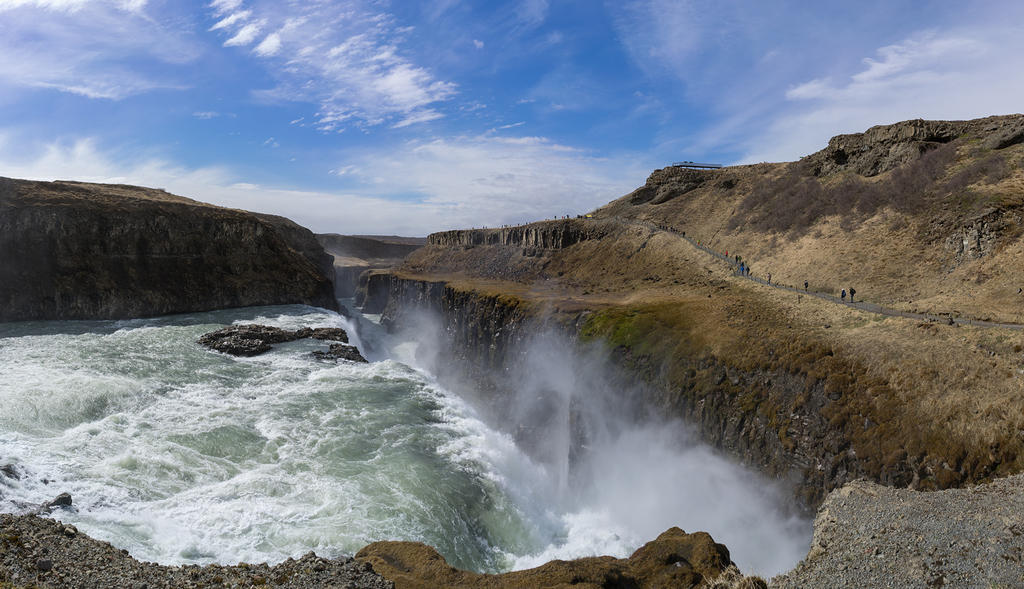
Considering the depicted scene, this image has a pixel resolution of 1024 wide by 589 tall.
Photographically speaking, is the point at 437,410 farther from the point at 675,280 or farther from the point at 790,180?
the point at 790,180

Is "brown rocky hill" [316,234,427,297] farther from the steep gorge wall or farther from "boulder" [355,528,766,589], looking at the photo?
"boulder" [355,528,766,589]

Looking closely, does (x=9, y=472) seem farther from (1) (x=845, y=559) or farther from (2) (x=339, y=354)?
(2) (x=339, y=354)

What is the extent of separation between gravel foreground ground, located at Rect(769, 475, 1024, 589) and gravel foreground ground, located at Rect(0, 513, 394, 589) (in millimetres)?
8553

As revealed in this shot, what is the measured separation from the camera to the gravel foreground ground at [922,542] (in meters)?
8.26

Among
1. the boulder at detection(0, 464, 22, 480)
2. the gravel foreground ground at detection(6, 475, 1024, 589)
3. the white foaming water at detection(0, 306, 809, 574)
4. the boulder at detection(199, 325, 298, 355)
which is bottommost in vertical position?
the white foaming water at detection(0, 306, 809, 574)

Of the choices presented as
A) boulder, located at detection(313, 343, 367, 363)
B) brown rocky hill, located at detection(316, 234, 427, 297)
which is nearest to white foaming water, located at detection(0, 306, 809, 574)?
boulder, located at detection(313, 343, 367, 363)

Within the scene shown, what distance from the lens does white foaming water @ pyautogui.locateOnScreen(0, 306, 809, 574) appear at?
17125 millimetres

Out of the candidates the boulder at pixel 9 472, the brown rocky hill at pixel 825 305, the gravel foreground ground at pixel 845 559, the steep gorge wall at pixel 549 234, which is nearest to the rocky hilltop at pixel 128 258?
the brown rocky hill at pixel 825 305

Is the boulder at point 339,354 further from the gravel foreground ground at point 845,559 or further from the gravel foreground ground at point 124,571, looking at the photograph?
the gravel foreground ground at point 124,571

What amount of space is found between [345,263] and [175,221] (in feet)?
237

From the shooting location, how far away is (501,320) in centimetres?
4203

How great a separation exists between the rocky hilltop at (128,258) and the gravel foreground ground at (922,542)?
62.2 m

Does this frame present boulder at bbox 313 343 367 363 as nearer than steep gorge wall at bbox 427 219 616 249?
Yes

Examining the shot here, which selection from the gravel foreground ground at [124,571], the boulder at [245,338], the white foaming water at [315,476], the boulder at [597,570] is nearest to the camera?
the gravel foreground ground at [124,571]
